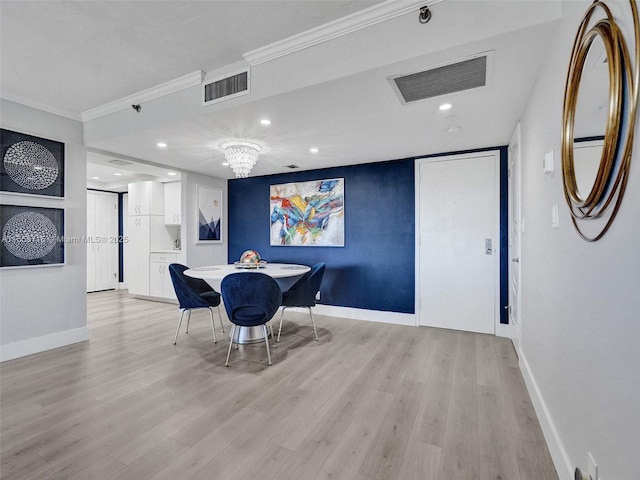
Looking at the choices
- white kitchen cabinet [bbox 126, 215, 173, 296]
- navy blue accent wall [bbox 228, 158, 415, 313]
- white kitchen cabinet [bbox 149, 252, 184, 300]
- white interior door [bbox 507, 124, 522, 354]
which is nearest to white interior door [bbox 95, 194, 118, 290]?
white kitchen cabinet [bbox 126, 215, 173, 296]

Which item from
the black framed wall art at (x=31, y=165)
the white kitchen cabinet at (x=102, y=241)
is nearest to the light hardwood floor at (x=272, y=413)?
the black framed wall art at (x=31, y=165)

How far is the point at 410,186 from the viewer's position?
13.5ft

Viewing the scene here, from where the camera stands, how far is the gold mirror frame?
84 centimetres

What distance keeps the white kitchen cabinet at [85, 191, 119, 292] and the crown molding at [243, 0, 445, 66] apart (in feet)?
21.3

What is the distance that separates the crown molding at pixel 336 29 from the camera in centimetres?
180

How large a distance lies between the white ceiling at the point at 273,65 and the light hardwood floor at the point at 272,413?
7.31ft

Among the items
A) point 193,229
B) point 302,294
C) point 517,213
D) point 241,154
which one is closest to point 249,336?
point 302,294

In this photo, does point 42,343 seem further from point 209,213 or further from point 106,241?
point 106,241

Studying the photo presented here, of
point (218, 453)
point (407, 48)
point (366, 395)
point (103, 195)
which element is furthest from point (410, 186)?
point (103, 195)

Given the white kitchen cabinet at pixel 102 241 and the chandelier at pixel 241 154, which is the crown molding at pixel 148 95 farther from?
the white kitchen cabinet at pixel 102 241

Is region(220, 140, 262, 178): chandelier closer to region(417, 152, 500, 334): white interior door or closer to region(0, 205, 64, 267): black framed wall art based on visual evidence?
region(0, 205, 64, 267): black framed wall art

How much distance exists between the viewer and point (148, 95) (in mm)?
2889

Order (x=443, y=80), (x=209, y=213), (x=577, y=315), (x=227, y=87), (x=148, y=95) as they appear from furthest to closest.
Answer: (x=209, y=213) < (x=148, y=95) < (x=227, y=87) < (x=443, y=80) < (x=577, y=315)

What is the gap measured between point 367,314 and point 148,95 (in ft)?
12.0
